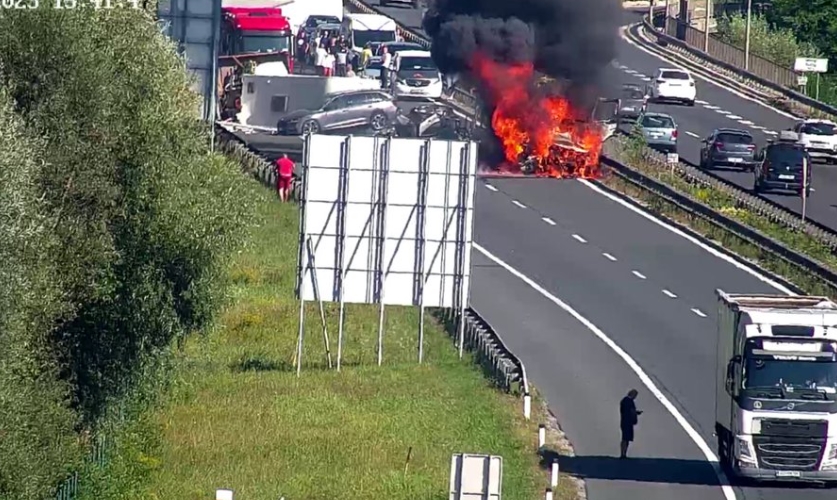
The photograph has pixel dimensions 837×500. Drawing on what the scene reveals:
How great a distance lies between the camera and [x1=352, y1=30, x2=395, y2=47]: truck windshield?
242 ft

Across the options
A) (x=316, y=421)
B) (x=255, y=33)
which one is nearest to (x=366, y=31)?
(x=255, y=33)

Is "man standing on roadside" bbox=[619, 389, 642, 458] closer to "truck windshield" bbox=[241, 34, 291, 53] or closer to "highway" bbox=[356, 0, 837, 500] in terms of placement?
"highway" bbox=[356, 0, 837, 500]

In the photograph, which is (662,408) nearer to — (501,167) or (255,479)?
(255,479)

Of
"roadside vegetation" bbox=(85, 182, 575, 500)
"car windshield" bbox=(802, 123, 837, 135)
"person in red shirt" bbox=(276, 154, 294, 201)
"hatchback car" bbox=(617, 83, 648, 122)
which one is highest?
"hatchback car" bbox=(617, 83, 648, 122)

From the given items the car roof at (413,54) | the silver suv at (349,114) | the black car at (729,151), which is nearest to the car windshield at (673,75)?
the car roof at (413,54)

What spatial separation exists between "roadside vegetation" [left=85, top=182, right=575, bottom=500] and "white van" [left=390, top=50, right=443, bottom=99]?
23.9 metres

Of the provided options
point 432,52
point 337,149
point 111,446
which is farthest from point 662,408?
point 432,52

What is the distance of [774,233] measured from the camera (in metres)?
43.8

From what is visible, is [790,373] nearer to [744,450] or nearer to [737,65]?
[744,450]

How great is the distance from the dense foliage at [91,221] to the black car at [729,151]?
93.7ft

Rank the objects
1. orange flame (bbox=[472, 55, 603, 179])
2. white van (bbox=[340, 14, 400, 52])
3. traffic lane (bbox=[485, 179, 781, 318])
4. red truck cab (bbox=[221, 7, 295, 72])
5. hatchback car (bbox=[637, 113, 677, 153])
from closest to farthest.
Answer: traffic lane (bbox=[485, 179, 781, 318]) → orange flame (bbox=[472, 55, 603, 179]) → hatchback car (bbox=[637, 113, 677, 153]) → red truck cab (bbox=[221, 7, 295, 72]) → white van (bbox=[340, 14, 400, 52])

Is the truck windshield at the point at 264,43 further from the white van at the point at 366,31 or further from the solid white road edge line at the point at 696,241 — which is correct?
the solid white road edge line at the point at 696,241

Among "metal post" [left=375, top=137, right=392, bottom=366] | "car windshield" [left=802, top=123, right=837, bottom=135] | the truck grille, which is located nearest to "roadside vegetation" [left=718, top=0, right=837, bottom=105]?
"car windshield" [left=802, top=123, right=837, bottom=135]

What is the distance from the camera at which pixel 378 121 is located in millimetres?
55562
